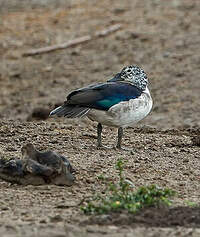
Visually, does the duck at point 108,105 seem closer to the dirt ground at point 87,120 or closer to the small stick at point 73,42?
the dirt ground at point 87,120

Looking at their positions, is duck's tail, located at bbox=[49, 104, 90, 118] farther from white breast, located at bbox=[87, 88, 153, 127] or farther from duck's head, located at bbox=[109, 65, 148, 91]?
duck's head, located at bbox=[109, 65, 148, 91]

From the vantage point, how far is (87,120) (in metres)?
12.1

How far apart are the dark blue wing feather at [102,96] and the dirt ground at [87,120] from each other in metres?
0.45

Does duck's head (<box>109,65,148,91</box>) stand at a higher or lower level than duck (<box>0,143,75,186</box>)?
higher

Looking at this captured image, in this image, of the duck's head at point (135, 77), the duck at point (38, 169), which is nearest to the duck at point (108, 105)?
the duck's head at point (135, 77)

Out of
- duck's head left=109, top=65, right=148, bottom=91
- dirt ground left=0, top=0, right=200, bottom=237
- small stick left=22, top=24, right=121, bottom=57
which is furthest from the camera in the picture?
small stick left=22, top=24, right=121, bottom=57

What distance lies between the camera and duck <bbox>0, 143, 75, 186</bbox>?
7.15 metres

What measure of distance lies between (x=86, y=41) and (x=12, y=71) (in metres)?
1.95

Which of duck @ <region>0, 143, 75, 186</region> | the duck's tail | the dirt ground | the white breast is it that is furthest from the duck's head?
duck @ <region>0, 143, 75, 186</region>

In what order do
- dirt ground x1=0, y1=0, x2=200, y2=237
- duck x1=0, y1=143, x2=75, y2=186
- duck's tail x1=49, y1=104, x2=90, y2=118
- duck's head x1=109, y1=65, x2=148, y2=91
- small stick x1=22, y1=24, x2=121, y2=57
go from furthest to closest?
small stick x1=22, y1=24, x2=121, y2=57
duck's head x1=109, y1=65, x2=148, y2=91
duck's tail x1=49, y1=104, x2=90, y2=118
duck x1=0, y1=143, x2=75, y2=186
dirt ground x1=0, y1=0, x2=200, y2=237

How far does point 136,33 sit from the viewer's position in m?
17.5

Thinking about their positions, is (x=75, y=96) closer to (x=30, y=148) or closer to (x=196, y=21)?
(x=30, y=148)

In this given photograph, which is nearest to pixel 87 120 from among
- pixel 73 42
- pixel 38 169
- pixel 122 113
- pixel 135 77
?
pixel 135 77

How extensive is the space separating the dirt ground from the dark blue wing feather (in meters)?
0.45
